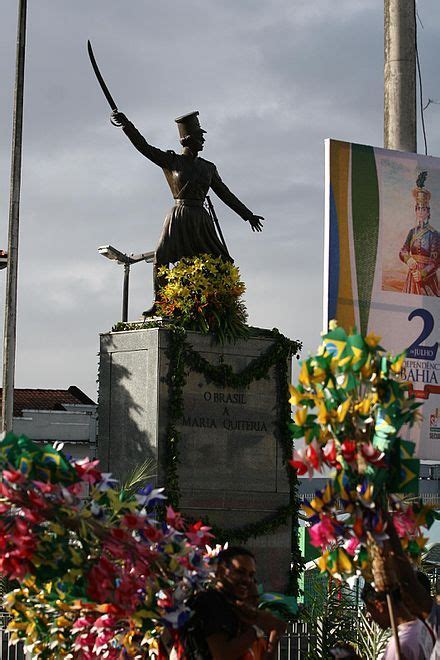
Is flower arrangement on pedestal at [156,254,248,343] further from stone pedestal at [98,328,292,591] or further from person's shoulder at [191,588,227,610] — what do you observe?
person's shoulder at [191,588,227,610]

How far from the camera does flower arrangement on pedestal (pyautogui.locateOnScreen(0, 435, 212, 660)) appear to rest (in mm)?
5430

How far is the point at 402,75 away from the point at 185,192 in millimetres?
3659

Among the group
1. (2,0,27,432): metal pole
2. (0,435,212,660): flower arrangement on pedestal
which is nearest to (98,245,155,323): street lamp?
(2,0,27,432): metal pole

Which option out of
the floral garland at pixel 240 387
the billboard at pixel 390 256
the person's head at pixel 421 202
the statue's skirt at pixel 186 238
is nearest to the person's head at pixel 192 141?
the statue's skirt at pixel 186 238

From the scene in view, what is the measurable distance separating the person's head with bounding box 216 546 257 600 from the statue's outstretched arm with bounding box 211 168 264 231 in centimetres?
1155

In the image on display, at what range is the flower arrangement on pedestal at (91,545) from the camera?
17.8 ft

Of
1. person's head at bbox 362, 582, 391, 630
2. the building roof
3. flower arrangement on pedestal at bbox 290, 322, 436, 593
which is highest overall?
the building roof

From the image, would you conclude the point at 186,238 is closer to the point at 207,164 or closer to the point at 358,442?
the point at 207,164

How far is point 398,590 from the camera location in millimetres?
5266

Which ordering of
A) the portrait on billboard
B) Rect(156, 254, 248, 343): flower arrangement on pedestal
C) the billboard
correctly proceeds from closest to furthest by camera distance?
1. the billboard
2. the portrait on billboard
3. Rect(156, 254, 248, 343): flower arrangement on pedestal

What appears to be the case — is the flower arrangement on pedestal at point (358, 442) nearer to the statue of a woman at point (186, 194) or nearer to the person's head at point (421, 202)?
the person's head at point (421, 202)

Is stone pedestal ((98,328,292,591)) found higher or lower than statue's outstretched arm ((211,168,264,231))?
lower

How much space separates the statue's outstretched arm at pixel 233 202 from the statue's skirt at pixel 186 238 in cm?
75

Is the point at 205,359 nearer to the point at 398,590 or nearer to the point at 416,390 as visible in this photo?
the point at 416,390
